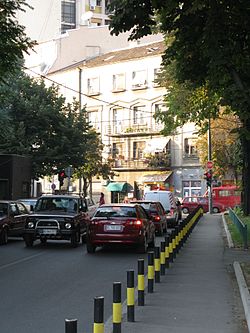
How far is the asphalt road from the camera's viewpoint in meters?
7.78

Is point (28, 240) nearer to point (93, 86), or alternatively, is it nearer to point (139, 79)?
point (139, 79)

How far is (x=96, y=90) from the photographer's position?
6400 cm

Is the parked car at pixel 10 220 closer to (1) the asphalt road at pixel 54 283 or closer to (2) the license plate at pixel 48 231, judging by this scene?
(1) the asphalt road at pixel 54 283

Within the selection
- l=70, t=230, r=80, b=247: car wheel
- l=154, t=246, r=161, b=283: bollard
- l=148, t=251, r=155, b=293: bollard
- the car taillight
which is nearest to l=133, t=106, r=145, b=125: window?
l=70, t=230, r=80, b=247: car wheel

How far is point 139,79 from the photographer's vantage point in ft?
200

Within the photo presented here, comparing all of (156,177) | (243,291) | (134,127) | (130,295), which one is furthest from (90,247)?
(134,127)

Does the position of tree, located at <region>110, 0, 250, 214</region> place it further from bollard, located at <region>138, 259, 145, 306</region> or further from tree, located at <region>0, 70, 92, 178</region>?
tree, located at <region>0, 70, 92, 178</region>

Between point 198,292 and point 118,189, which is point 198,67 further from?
point 118,189

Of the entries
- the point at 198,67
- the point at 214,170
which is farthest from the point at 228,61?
the point at 214,170

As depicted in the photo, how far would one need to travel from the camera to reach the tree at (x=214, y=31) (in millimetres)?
11758

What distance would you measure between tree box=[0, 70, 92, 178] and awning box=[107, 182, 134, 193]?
2093 cm

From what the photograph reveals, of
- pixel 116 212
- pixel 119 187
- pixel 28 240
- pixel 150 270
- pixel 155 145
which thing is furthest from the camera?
pixel 119 187

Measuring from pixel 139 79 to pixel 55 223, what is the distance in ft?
149

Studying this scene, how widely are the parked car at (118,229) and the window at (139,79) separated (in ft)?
148
